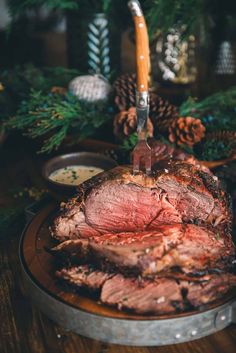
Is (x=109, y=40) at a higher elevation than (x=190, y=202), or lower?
higher

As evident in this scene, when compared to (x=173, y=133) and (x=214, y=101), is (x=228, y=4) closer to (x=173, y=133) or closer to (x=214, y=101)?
(x=214, y=101)

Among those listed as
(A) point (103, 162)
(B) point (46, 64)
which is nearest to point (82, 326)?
(A) point (103, 162)

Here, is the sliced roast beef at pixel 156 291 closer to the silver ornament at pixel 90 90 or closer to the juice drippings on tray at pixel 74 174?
the juice drippings on tray at pixel 74 174

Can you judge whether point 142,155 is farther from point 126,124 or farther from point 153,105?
point 153,105

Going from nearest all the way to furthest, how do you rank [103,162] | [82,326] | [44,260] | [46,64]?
[82,326], [44,260], [103,162], [46,64]

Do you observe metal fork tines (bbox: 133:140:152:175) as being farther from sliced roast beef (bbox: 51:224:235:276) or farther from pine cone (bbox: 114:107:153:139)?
pine cone (bbox: 114:107:153:139)
